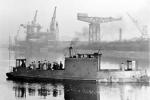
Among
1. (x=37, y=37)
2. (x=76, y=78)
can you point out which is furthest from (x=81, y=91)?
(x=37, y=37)

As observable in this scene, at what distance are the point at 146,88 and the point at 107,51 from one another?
62.8 metres

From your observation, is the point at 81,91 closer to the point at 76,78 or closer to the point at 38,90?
the point at 38,90

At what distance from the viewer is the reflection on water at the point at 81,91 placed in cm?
2514

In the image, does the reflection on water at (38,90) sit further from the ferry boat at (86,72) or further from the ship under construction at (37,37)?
the ship under construction at (37,37)

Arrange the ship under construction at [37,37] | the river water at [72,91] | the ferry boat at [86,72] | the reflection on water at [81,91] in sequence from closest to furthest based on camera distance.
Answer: the river water at [72,91] → the reflection on water at [81,91] → the ferry boat at [86,72] → the ship under construction at [37,37]

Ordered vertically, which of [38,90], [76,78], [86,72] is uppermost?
[86,72]

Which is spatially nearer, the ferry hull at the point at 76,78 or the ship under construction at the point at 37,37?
the ferry hull at the point at 76,78

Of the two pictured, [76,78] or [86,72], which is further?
[76,78]

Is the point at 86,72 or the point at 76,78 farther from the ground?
the point at 86,72

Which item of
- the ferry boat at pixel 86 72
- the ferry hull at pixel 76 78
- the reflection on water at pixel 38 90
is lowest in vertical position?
the reflection on water at pixel 38 90

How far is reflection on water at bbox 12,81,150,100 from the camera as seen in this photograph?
25.1 metres

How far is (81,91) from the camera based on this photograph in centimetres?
2719

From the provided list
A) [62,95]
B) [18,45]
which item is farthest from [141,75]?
[18,45]

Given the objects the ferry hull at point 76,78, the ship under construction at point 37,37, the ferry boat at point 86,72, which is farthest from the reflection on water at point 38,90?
the ship under construction at point 37,37
